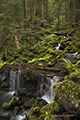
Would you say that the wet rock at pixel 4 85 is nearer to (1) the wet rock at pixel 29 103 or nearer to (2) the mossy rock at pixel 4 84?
(2) the mossy rock at pixel 4 84

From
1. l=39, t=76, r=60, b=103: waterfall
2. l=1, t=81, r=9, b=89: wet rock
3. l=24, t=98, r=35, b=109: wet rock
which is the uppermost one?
l=39, t=76, r=60, b=103: waterfall

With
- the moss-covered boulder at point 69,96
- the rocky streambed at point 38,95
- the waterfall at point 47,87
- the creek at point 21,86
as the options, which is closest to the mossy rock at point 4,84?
the rocky streambed at point 38,95

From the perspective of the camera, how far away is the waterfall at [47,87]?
6.82 meters

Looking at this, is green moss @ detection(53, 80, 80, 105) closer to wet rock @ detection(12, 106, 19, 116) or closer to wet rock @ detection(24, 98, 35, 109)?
wet rock @ detection(24, 98, 35, 109)

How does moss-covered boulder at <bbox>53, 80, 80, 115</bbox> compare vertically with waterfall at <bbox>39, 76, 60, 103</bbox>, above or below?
above

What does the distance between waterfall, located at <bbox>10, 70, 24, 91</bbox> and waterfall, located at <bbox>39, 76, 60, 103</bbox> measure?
2.51 metres

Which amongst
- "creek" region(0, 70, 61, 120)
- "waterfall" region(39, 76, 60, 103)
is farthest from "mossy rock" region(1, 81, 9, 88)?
"waterfall" region(39, 76, 60, 103)

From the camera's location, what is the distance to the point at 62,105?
317 cm

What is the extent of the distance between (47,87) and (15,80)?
13.2 ft

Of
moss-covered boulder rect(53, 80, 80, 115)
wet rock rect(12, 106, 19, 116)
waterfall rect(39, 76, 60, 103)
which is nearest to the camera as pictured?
moss-covered boulder rect(53, 80, 80, 115)

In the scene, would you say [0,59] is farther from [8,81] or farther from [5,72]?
[8,81]

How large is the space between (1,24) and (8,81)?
28.5ft

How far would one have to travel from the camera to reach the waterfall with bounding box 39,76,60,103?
22.4ft

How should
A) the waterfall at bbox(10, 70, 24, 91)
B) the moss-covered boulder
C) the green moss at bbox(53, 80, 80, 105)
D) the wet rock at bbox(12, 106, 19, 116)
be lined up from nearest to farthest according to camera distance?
the moss-covered boulder
the green moss at bbox(53, 80, 80, 105)
the wet rock at bbox(12, 106, 19, 116)
the waterfall at bbox(10, 70, 24, 91)
